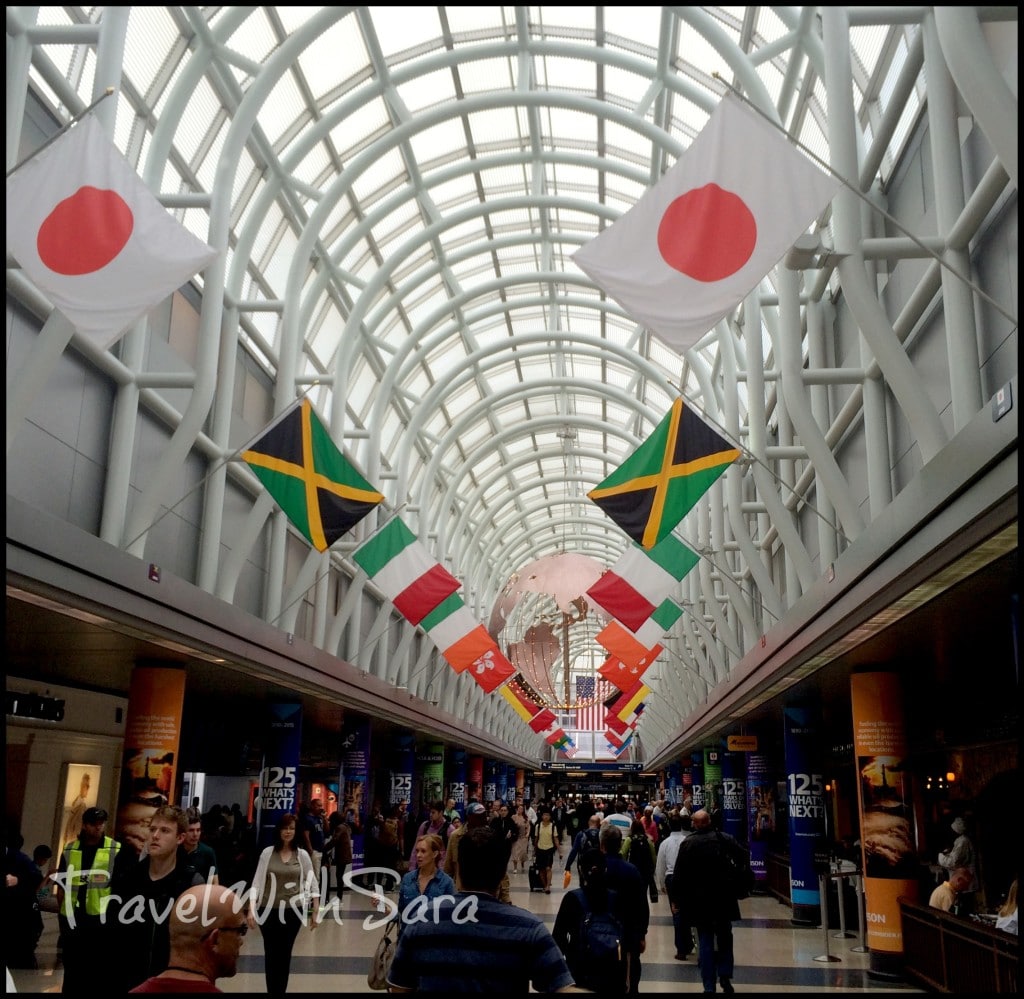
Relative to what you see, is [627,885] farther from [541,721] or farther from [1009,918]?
[541,721]

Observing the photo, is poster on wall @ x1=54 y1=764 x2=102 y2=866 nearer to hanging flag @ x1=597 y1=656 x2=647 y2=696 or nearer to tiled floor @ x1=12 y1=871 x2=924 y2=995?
tiled floor @ x1=12 y1=871 x2=924 y2=995

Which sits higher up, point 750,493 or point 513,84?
point 513,84

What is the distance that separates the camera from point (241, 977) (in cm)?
1165

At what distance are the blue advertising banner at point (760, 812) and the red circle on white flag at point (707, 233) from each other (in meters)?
21.5

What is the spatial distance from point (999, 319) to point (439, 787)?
3652 cm

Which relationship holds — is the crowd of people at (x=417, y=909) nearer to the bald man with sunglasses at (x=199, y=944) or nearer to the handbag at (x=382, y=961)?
the bald man with sunglasses at (x=199, y=944)

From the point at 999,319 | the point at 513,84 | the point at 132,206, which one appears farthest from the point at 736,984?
the point at 513,84

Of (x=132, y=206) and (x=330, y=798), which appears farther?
(x=330, y=798)

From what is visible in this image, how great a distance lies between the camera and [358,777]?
27.9 meters

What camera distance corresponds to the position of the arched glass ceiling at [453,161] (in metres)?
14.5

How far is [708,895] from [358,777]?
63.0 feet

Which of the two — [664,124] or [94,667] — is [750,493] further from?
[94,667]

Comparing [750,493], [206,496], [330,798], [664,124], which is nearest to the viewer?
[206,496]

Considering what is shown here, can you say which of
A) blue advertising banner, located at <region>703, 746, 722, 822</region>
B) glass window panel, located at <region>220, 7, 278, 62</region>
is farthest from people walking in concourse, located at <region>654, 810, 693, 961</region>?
blue advertising banner, located at <region>703, 746, 722, 822</region>
